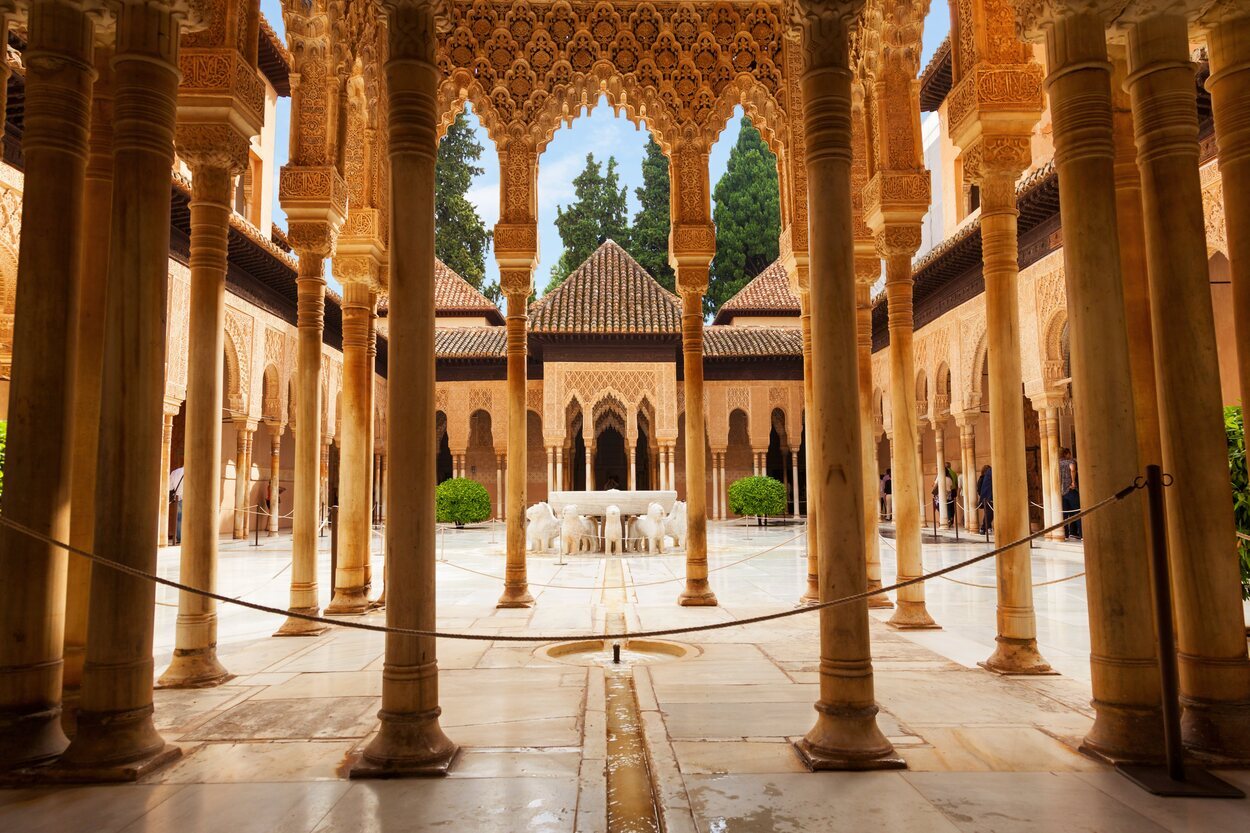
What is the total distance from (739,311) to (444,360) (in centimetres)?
1110

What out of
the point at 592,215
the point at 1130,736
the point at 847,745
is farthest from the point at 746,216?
the point at 847,745

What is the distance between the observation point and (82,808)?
282cm

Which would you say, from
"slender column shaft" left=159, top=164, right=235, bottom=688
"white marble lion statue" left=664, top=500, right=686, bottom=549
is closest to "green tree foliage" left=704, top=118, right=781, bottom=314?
"white marble lion statue" left=664, top=500, right=686, bottom=549

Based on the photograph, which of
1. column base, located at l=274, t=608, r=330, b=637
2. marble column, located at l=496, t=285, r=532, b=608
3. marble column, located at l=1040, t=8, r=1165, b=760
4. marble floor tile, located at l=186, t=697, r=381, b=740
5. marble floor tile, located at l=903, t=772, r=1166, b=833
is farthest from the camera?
marble column, located at l=496, t=285, r=532, b=608

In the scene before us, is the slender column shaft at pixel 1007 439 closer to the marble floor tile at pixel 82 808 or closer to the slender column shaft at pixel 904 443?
the slender column shaft at pixel 904 443

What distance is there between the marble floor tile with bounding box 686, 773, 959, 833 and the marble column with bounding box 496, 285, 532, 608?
507 centimetres

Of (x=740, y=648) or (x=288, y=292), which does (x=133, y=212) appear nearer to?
(x=740, y=648)

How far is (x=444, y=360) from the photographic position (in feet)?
88.1

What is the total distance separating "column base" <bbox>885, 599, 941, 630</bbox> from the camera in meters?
6.50

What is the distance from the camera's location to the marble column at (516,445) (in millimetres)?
7973

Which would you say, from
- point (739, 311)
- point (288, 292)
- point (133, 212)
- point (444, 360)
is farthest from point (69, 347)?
point (739, 311)

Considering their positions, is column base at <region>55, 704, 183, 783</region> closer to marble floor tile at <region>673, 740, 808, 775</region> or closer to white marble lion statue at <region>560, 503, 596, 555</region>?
marble floor tile at <region>673, 740, 808, 775</region>

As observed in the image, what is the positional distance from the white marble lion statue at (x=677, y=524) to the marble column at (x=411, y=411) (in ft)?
39.4

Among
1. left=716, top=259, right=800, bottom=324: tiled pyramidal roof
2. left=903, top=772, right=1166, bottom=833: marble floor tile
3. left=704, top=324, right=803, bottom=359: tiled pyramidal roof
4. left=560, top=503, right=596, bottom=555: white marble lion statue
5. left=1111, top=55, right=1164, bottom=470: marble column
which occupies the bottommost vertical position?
left=903, top=772, right=1166, bottom=833: marble floor tile
